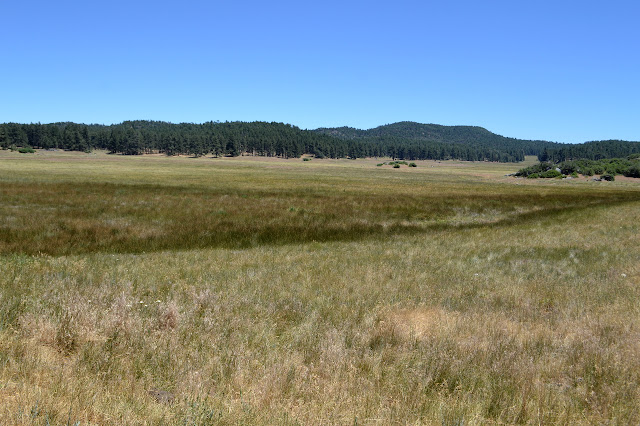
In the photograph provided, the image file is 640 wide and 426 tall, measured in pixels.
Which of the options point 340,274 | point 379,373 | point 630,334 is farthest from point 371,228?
point 379,373

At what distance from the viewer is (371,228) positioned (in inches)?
1002

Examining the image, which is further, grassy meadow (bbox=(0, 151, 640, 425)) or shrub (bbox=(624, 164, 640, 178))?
shrub (bbox=(624, 164, 640, 178))

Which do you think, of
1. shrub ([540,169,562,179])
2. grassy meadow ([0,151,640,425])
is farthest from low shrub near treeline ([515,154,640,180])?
grassy meadow ([0,151,640,425])

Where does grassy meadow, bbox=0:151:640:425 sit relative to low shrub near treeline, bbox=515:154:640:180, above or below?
below

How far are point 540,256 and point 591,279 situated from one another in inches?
176

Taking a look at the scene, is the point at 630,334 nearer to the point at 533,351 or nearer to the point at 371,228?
the point at 533,351

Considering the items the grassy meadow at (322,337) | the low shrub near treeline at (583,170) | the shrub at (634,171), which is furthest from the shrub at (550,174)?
the grassy meadow at (322,337)

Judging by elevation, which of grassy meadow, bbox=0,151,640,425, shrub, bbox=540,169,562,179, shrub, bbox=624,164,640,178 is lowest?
grassy meadow, bbox=0,151,640,425

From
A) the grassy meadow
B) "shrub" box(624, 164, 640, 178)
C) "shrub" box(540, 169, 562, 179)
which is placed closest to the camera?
the grassy meadow

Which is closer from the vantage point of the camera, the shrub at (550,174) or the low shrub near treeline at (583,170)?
the low shrub near treeline at (583,170)

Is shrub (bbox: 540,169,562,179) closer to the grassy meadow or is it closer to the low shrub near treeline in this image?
the low shrub near treeline

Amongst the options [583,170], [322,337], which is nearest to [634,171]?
[583,170]

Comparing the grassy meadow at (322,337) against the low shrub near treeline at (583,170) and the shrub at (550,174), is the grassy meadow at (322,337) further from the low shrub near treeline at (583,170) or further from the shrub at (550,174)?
the low shrub near treeline at (583,170)

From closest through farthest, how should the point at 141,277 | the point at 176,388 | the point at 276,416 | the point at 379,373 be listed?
1. the point at 276,416
2. the point at 176,388
3. the point at 379,373
4. the point at 141,277
